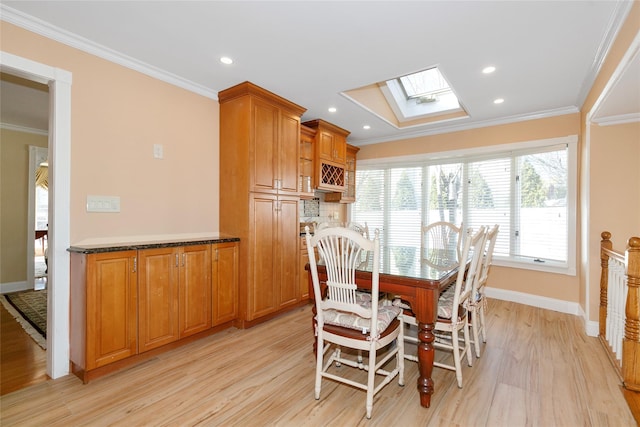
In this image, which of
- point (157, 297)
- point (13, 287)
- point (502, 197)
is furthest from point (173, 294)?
point (502, 197)

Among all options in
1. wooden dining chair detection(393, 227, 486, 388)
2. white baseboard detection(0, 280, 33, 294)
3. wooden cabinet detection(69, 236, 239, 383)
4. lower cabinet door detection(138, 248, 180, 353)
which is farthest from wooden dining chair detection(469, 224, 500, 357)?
white baseboard detection(0, 280, 33, 294)

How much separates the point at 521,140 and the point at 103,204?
4.88m

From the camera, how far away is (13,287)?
4535mm

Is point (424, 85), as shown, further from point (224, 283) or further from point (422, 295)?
point (224, 283)

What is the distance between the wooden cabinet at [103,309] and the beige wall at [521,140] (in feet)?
14.1

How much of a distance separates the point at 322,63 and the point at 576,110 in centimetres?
328

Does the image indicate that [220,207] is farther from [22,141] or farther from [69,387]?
[22,141]

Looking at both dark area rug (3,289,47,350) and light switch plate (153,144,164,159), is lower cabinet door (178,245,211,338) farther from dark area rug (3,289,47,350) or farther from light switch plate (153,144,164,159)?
dark area rug (3,289,47,350)

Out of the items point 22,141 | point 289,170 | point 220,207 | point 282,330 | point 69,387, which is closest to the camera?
point 69,387

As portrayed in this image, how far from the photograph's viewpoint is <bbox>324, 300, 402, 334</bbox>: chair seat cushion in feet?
6.00

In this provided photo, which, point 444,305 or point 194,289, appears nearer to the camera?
point 444,305

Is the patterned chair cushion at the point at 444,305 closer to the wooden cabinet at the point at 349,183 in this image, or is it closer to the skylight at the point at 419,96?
the skylight at the point at 419,96

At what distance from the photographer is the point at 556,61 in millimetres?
2592

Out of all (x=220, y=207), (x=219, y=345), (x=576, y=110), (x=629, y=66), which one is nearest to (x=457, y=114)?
(x=576, y=110)
